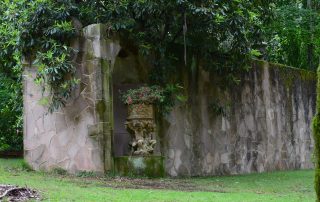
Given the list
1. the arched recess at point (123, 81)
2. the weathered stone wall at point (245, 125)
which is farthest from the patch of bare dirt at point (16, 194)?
the weathered stone wall at point (245, 125)

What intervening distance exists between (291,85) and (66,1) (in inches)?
319

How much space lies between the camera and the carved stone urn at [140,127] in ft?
36.5

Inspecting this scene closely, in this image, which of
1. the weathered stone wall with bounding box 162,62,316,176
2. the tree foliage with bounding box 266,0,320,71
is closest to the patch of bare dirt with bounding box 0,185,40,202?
the weathered stone wall with bounding box 162,62,316,176

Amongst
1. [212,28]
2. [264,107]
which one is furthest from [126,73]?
[264,107]

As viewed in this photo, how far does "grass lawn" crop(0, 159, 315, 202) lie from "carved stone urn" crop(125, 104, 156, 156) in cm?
71

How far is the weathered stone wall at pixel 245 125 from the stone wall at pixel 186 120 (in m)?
0.02

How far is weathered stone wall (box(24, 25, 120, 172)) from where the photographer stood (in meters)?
10.9

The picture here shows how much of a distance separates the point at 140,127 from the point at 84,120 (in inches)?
42.7

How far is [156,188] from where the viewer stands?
9383 millimetres

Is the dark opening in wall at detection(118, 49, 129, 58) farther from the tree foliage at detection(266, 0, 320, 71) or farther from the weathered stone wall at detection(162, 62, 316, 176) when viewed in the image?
the tree foliage at detection(266, 0, 320, 71)

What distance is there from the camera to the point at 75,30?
11.2 meters

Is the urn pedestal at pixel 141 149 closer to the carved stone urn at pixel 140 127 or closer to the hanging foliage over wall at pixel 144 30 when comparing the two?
the carved stone urn at pixel 140 127

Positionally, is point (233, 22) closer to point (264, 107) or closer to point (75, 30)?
point (75, 30)

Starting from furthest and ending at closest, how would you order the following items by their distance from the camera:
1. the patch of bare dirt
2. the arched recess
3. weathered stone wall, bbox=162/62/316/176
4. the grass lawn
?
weathered stone wall, bbox=162/62/316/176 < the arched recess < the grass lawn < the patch of bare dirt
